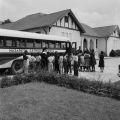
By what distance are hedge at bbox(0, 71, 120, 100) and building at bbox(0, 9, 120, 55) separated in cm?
1320

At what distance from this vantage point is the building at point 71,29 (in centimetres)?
3064

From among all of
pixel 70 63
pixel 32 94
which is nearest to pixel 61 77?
pixel 32 94

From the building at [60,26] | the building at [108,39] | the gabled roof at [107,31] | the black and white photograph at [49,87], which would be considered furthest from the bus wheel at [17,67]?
the gabled roof at [107,31]

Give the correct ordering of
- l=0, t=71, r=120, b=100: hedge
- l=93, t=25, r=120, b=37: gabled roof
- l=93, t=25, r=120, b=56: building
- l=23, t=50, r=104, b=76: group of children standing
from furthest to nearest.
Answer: l=93, t=25, r=120, b=37: gabled roof → l=93, t=25, r=120, b=56: building → l=23, t=50, r=104, b=76: group of children standing → l=0, t=71, r=120, b=100: hedge

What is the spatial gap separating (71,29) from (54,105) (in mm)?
28175

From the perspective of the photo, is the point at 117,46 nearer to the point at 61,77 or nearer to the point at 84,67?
the point at 84,67

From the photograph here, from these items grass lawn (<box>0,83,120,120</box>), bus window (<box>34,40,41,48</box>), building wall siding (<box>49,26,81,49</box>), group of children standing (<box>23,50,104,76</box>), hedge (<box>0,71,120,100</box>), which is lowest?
grass lawn (<box>0,83,120,120</box>)

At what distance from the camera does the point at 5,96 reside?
7.74 m

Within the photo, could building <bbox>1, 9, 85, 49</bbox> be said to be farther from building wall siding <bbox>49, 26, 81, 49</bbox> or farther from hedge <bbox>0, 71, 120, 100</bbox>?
hedge <bbox>0, 71, 120, 100</bbox>

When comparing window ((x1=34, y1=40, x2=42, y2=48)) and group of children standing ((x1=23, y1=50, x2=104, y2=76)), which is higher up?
window ((x1=34, y1=40, x2=42, y2=48))

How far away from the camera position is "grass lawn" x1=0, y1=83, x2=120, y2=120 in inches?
224

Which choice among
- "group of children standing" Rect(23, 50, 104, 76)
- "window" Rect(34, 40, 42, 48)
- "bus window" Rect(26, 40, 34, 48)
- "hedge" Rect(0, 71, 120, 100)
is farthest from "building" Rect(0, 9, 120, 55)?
"hedge" Rect(0, 71, 120, 100)

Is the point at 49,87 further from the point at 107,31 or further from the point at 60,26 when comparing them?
the point at 107,31

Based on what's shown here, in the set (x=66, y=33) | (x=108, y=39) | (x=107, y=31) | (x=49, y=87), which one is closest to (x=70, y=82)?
(x=49, y=87)
